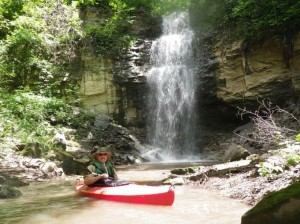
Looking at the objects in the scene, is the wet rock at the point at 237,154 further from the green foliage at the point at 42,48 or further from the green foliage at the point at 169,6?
the green foliage at the point at 169,6

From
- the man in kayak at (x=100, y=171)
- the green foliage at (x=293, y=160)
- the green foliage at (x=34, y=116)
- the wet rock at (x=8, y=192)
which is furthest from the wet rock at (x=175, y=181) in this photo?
the green foliage at (x=34, y=116)

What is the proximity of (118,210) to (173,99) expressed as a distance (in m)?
10.2

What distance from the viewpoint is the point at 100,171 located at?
6.36 m

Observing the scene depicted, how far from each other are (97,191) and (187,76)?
385 inches

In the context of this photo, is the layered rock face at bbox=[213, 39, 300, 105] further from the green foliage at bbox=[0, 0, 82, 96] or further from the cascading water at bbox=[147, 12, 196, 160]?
the green foliage at bbox=[0, 0, 82, 96]

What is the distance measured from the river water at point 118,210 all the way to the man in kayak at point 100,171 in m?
0.38

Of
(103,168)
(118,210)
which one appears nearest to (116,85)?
(103,168)

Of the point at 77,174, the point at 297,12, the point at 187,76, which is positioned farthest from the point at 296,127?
the point at 77,174

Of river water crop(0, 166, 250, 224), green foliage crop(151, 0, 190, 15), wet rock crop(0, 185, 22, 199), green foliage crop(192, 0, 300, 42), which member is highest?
green foliage crop(151, 0, 190, 15)

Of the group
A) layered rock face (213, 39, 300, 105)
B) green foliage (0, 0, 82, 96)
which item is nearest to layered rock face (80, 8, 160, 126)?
green foliage (0, 0, 82, 96)

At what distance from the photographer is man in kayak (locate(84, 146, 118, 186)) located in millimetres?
6207

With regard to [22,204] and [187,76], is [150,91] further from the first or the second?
[22,204]

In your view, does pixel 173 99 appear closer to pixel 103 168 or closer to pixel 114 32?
pixel 114 32

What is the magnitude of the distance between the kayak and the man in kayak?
133mm
